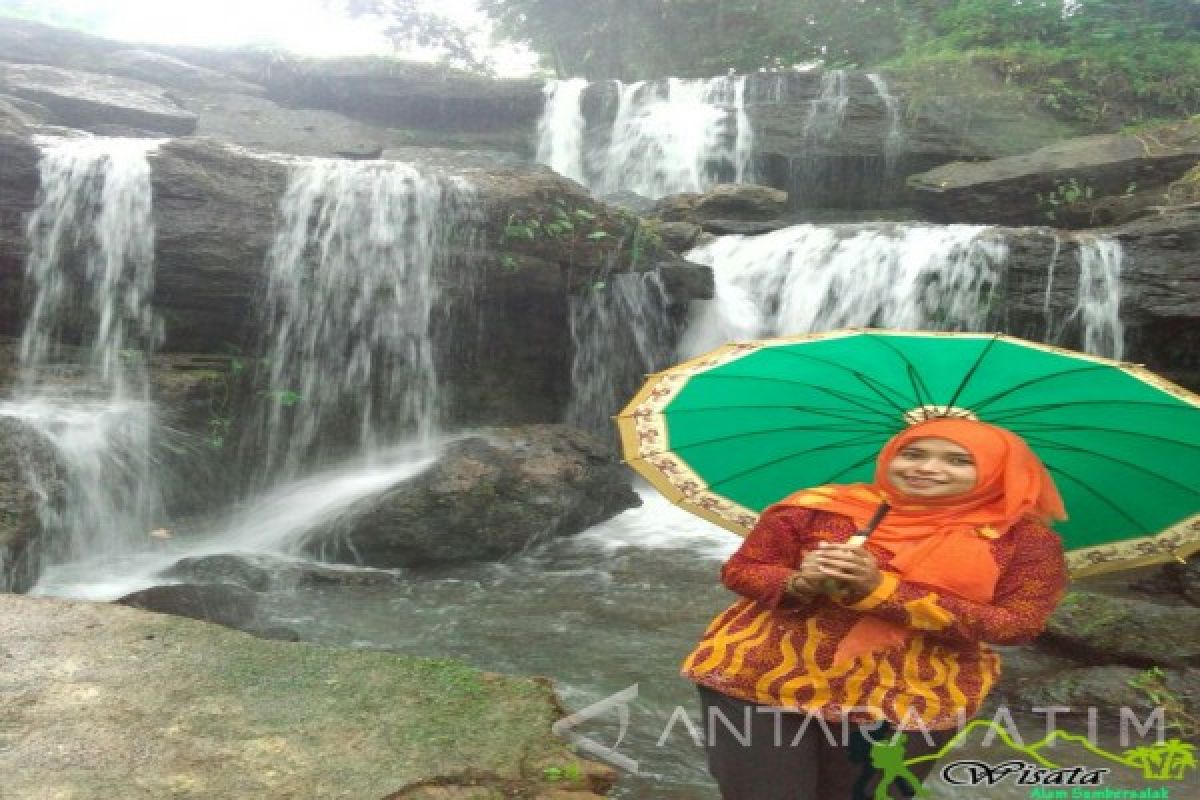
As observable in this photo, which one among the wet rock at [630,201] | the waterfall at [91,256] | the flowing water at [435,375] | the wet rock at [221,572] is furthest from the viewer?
the wet rock at [630,201]

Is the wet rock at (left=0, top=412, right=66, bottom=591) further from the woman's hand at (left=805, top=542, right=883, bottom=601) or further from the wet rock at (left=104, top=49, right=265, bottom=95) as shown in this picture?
the wet rock at (left=104, top=49, right=265, bottom=95)

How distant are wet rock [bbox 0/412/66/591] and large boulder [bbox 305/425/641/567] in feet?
5.79

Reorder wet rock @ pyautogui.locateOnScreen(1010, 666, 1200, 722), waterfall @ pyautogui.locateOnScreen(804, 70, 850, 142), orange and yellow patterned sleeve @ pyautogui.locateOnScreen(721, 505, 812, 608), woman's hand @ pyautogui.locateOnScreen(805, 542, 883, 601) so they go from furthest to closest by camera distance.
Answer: waterfall @ pyautogui.locateOnScreen(804, 70, 850, 142) < wet rock @ pyautogui.locateOnScreen(1010, 666, 1200, 722) < orange and yellow patterned sleeve @ pyautogui.locateOnScreen(721, 505, 812, 608) < woman's hand @ pyautogui.locateOnScreen(805, 542, 883, 601)

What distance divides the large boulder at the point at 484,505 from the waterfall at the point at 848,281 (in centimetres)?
258

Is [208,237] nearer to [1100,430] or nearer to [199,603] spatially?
[199,603]

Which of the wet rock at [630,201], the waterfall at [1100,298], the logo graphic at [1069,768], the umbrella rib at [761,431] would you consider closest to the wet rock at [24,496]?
the umbrella rib at [761,431]

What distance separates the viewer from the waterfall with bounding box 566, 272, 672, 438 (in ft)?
31.3

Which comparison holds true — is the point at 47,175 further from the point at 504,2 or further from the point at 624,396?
the point at 504,2

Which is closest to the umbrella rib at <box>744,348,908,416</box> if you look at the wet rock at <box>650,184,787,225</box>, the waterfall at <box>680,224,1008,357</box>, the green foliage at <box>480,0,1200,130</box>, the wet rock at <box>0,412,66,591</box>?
the wet rock at <box>0,412,66,591</box>

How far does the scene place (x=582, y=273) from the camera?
29.8 ft

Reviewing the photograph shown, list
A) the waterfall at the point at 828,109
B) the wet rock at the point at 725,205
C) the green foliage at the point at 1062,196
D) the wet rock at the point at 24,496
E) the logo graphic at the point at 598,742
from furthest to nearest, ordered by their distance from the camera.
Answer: the waterfall at the point at 828,109, the wet rock at the point at 725,205, the green foliage at the point at 1062,196, the wet rock at the point at 24,496, the logo graphic at the point at 598,742

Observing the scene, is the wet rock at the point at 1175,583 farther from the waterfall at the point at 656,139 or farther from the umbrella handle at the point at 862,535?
the waterfall at the point at 656,139

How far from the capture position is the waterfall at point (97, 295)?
7457 mm

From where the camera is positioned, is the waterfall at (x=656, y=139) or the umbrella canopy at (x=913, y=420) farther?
the waterfall at (x=656, y=139)
